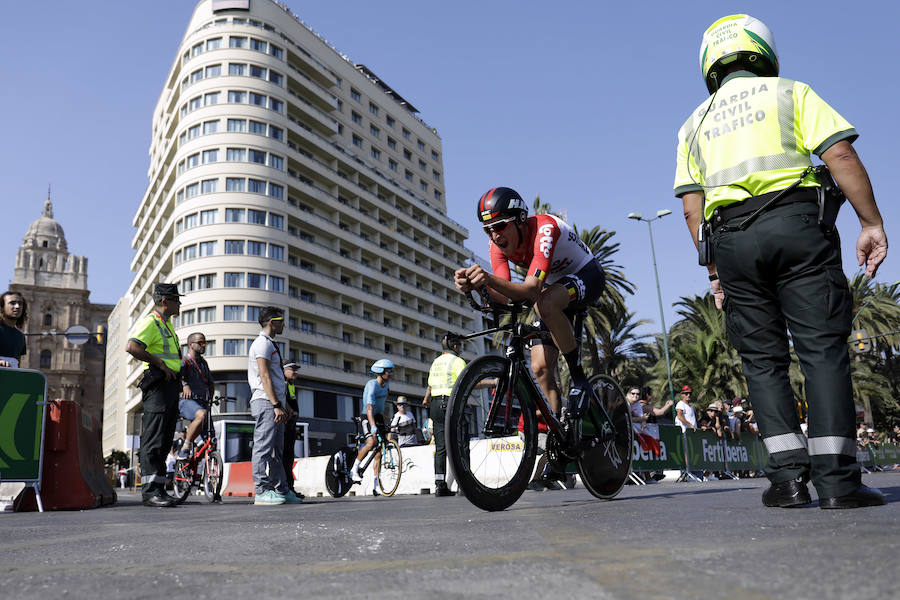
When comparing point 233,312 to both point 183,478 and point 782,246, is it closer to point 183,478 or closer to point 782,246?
point 183,478

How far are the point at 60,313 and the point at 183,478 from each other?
364 feet

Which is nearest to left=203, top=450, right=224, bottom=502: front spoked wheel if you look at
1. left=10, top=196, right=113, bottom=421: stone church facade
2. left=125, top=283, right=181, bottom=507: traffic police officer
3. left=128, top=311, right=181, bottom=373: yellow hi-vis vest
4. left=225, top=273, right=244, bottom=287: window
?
left=125, top=283, right=181, bottom=507: traffic police officer

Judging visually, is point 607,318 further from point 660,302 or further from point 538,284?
point 538,284

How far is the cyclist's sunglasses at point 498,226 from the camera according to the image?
427 centimetres

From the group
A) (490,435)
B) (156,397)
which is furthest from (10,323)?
(490,435)

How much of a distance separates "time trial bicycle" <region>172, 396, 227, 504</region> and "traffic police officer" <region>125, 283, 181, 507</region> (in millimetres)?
2428

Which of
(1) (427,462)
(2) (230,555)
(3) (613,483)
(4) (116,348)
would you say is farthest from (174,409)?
(4) (116,348)

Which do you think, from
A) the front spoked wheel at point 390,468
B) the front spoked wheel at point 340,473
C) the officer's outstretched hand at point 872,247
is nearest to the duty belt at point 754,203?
the officer's outstretched hand at point 872,247

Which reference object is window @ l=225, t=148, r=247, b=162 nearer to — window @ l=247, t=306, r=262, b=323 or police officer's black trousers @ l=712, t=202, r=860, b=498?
window @ l=247, t=306, r=262, b=323

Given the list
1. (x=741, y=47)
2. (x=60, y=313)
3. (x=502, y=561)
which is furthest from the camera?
(x=60, y=313)

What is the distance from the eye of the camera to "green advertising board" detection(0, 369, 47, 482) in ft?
21.8

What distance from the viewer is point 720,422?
1620 cm

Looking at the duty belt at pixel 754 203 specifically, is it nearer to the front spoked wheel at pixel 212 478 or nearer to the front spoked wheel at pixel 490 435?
the front spoked wheel at pixel 490 435

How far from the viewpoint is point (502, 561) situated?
5.49 ft
